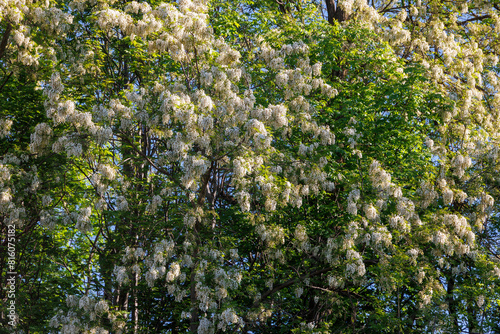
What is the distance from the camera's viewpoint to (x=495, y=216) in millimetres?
14773

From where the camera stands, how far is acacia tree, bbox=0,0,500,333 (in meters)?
9.66

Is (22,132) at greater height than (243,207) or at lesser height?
greater

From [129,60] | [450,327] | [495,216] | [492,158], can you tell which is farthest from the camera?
[495,216]

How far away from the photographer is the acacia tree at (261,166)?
31.7ft

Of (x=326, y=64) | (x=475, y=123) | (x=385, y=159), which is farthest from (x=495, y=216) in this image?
(x=326, y=64)

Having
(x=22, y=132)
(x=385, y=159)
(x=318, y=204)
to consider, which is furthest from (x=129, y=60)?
(x=385, y=159)

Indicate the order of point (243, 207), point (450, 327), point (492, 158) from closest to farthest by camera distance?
point (243, 207) → point (450, 327) → point (492, 158)

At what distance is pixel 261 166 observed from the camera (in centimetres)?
978

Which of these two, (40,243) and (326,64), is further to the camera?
(326,64)

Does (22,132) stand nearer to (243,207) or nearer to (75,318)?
(75,318)

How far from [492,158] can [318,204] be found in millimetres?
4042

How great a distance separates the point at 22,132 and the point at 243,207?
19.9 ft

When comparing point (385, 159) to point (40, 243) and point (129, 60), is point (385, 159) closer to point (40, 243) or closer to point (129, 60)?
point (129, 60)

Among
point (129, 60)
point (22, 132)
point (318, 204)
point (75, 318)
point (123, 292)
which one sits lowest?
point (75, 318)
